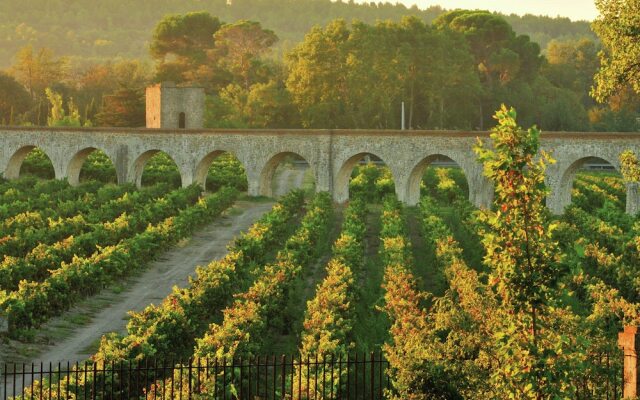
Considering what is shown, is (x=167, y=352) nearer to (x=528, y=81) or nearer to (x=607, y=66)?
(x=607, y=66)

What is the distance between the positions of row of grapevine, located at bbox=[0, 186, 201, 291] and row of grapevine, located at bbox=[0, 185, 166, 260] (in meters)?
0.07

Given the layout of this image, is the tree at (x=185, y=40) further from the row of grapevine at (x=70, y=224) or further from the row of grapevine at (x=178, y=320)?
the row of grapevine at (x=178, y=320)

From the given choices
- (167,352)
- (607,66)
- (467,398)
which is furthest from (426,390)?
(607,66)

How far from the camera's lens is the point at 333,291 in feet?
79.5

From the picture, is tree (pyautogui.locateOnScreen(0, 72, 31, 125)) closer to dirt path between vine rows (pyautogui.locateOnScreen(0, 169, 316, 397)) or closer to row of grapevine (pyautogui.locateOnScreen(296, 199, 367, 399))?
dirt path between vine rows (pyautogui.locateOnScreen(0, 169, 316, 397))

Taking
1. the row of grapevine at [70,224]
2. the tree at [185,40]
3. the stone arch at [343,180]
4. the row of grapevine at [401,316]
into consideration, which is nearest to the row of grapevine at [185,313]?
the row of grapevine at [401,316]

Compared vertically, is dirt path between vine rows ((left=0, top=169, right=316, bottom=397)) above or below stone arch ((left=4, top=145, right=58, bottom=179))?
below

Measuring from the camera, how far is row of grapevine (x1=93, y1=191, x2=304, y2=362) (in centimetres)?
1983

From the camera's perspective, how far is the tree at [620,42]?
21.4 m

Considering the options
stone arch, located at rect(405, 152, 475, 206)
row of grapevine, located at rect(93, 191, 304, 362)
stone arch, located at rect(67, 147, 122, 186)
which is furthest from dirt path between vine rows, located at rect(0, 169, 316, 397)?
stone arch, located at rect(67, 147, 122, 186)

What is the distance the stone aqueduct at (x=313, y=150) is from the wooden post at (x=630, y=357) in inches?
1117

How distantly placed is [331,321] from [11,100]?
77.0 m

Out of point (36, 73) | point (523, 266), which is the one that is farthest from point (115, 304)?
point (36, 73)

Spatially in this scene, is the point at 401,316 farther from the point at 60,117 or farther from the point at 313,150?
the point at 60,117
